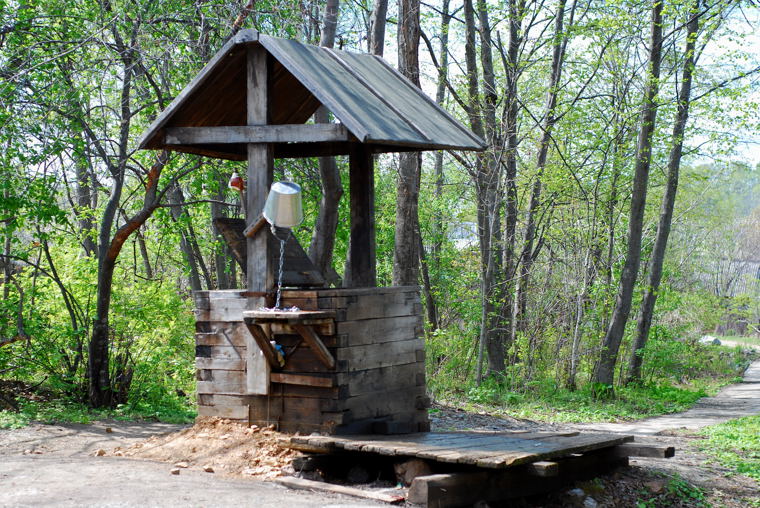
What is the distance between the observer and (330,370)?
6.45m

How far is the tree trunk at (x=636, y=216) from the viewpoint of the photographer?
14.4m

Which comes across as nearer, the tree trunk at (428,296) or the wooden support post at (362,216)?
the wooden support post at (362,216)

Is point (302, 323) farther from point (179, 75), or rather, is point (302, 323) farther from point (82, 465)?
point (179, 75)

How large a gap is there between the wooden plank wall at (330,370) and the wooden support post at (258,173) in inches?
11.6

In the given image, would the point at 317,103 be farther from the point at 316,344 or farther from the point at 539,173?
the point at 539,173

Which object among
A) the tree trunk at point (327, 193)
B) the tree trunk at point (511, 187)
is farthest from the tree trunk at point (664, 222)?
the tree trunk at point (327, 193)

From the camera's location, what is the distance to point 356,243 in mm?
7934

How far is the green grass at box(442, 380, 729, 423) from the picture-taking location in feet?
40.4

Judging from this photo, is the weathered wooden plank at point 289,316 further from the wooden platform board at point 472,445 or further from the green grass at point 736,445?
the green grass at point 736,445

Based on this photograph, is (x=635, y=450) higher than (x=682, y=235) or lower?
lower

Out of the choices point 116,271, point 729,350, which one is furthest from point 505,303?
point 729,350

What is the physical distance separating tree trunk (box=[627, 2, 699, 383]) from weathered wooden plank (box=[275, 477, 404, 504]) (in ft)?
38.6

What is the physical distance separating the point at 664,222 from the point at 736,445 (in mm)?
7722

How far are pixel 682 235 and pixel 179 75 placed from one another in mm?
24594
